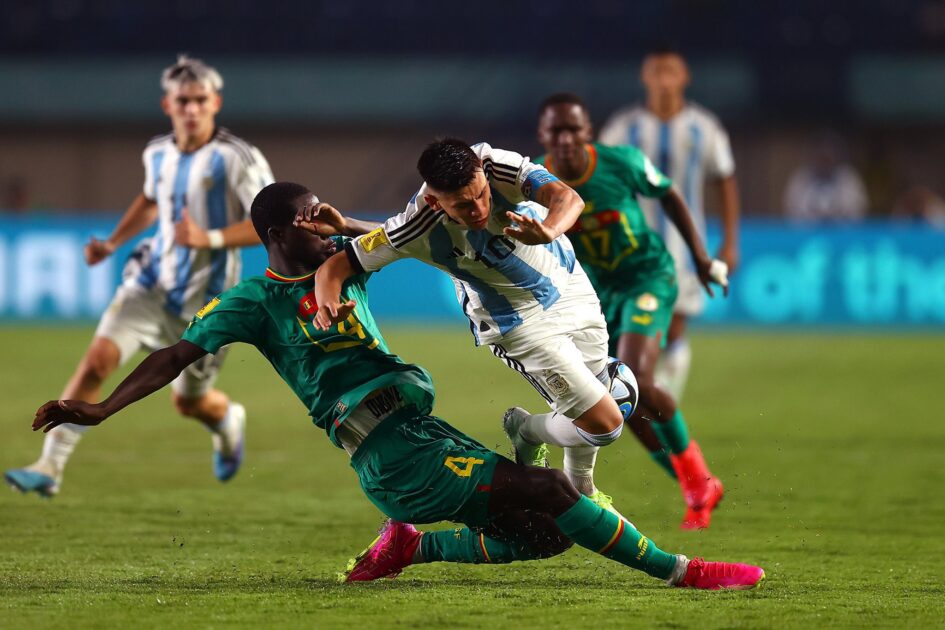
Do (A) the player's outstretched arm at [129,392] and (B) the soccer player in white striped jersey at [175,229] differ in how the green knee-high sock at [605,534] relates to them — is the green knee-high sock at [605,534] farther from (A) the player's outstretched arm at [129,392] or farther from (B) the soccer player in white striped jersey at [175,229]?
(B) the soccer player in white striped jersey at [175,229]

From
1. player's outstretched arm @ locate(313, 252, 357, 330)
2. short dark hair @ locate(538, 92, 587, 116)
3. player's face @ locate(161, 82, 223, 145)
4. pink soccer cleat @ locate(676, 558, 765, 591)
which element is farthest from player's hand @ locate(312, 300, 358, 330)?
player's face @ locate(161, 82, 223, 145)

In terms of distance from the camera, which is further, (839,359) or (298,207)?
(839,359)

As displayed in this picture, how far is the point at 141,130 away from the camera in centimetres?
2283

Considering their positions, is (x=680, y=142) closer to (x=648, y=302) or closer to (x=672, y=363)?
(x=672, y=363)

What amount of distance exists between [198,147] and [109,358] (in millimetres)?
1102

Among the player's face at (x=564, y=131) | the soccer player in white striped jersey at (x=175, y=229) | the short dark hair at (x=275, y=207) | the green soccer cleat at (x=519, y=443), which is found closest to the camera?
the short dark hair at (x=275, y=207)

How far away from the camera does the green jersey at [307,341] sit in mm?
4734

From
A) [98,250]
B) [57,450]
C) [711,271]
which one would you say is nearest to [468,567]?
[711,271]

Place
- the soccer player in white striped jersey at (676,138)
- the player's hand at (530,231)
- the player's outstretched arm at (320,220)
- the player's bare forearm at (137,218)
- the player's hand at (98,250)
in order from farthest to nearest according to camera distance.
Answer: the soccer player in white striped jersey at (676,138) → the player's bare forearm at (137,218) → the player's hand at (98,250) → the player's outstretched arm at (320,220) → the player's hand at (530,231)

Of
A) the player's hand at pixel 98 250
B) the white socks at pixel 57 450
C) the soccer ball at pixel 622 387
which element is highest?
the player's hand at pixel 98 250

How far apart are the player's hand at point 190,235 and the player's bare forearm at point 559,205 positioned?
7.75ft

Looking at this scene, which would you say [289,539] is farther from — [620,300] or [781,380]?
[781,380]

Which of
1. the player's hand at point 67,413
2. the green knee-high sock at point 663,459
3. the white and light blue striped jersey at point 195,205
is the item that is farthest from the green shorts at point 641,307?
the player's hand at point 67,413

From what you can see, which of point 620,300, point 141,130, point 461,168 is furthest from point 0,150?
point 461,168
